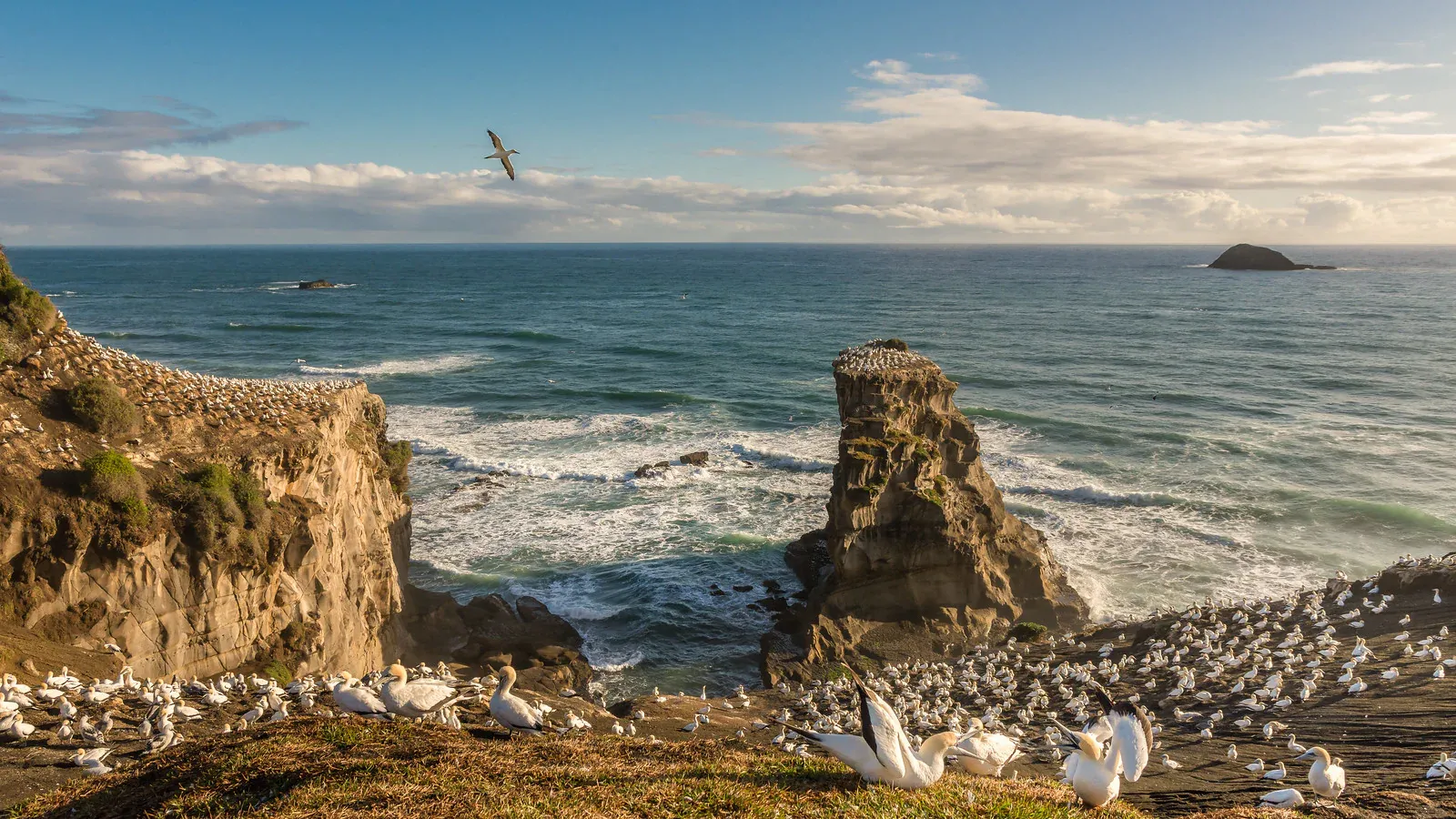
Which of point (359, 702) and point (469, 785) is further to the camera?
point (359, 702)

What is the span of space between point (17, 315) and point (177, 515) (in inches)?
292

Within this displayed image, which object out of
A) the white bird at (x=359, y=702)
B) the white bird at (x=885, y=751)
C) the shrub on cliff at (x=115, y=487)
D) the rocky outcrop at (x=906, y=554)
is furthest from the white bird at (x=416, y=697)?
the rocky outcrop at (x=906, y=554)

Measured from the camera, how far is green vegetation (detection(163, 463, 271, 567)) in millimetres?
17312

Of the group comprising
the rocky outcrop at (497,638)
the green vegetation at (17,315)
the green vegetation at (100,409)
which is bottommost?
the rocky outcrop at (497,638)

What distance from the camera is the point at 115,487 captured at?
1675cm

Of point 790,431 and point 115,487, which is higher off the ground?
point 115,487

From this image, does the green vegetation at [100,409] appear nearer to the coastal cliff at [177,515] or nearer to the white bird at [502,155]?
the coastal cliff at [177,515]

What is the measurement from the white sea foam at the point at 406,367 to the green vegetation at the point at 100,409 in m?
51.1

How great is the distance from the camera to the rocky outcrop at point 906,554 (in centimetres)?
2683

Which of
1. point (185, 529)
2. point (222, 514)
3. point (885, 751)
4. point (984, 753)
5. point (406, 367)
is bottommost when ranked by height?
point (984, 753)

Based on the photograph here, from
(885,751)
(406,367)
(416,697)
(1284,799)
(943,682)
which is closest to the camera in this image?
(885,751)

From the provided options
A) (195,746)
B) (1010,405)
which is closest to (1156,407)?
(1010,405)

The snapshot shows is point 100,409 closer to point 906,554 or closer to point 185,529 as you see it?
point 185,529

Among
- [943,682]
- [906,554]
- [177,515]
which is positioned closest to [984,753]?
[943,682]
